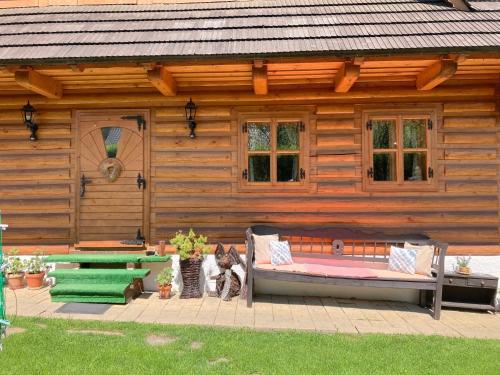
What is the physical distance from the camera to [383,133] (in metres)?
6.04

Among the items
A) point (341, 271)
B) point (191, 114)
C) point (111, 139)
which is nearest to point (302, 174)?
point (341, 271)

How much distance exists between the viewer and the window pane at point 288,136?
6102 mm

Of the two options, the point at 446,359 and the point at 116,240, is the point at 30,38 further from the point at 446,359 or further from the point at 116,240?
the point at 446,359

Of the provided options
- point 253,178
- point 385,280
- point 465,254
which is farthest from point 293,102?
point 465,254

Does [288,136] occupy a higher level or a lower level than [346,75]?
lower

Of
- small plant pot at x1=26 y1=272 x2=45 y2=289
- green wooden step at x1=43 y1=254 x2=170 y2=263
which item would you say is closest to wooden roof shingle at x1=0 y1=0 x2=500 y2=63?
green wooden step at x1=43 y1=254 x2=170 y2=263

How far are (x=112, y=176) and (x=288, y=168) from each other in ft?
9.60

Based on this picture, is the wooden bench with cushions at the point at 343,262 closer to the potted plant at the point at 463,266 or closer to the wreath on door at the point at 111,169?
the potted plant at the point at 463,266

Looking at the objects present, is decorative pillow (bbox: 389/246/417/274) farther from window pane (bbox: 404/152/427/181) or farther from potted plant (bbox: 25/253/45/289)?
potted plant (bbox: 25/253/45/289)

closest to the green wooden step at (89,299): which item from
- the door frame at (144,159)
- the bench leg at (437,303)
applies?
the door frame at (144,159)

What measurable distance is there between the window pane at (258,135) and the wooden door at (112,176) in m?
1.75

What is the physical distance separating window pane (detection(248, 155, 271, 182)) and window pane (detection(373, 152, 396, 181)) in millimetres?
1736

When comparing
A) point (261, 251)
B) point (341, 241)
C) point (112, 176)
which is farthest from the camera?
point (112, 176)

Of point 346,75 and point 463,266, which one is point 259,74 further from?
point 463,266
